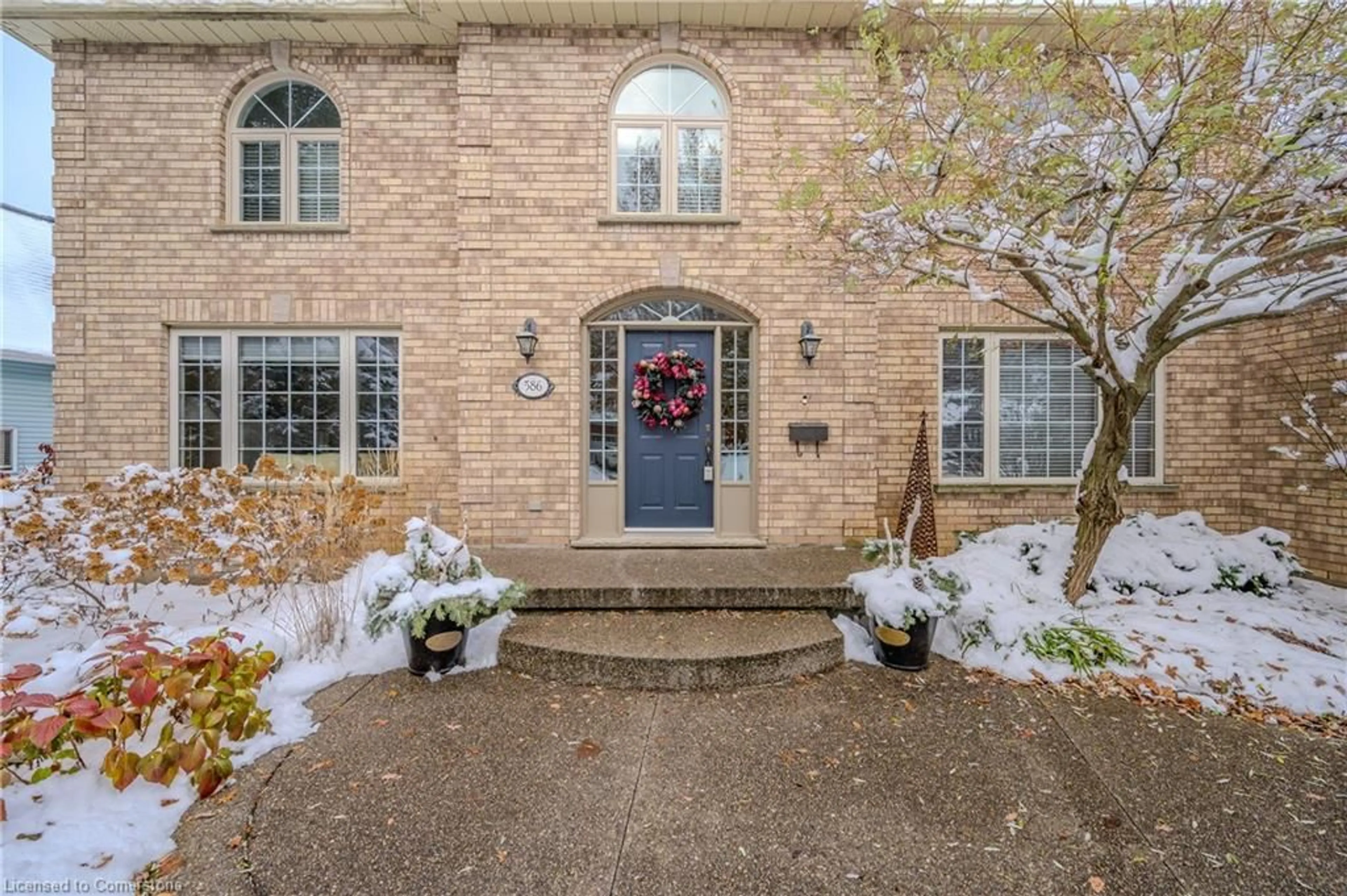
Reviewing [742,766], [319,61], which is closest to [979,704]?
[742,766]

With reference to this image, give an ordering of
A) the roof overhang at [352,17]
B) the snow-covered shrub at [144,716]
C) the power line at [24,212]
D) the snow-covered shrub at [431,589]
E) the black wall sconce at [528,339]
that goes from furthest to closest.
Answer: the power line at [24,212]
the black wall sconce at [528,339]
the roof overhang at [352,17]
the snow-covered shrub at [431,589]
the snow-covered shrub at [144,716]

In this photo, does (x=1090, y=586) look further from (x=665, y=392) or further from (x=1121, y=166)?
(x=665, y=392)

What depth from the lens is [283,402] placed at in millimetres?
5812

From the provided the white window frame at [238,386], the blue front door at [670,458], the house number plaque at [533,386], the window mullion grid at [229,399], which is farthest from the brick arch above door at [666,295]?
the window mullion grid at [229,399]

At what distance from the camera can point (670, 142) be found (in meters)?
5.52

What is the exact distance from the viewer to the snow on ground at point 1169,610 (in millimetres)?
3355

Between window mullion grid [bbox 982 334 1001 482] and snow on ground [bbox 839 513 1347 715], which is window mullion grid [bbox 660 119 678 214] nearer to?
window mullion grid [bbox 982 334 1001 482]

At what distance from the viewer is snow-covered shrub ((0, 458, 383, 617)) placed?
389 centimetres

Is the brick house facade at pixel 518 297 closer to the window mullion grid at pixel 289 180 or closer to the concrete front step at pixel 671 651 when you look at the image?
the window mullion grid at pixel 289 180

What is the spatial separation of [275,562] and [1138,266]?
6930 millimetres

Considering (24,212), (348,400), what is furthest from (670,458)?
(24,212)

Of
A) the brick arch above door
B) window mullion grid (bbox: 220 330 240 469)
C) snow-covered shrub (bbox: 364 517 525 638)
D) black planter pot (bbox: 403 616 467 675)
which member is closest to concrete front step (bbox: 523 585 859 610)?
snow-covered shrub (bbox: 364 517 525 638)

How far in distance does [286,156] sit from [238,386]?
7.63ft

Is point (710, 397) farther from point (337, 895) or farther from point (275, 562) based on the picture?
point (337, 895)
